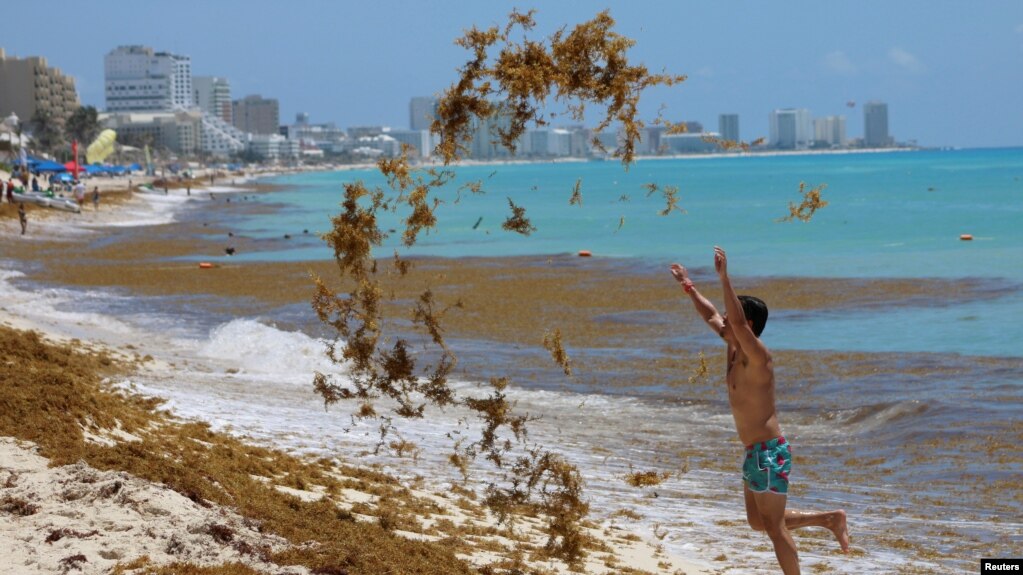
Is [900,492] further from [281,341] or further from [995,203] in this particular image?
[995,203]

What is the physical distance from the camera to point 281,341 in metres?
17.9

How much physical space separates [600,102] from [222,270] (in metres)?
28.3

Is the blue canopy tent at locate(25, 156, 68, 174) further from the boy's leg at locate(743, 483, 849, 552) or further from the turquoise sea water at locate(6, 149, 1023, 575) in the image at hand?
the boy's leg at locate(743, 483, 849, 552)

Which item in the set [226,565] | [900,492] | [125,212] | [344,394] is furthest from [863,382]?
[125,212]

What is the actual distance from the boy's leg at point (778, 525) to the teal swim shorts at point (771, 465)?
42 millimetres

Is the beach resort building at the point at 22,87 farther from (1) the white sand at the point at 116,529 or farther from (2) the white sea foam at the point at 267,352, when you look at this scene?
(1) the white sand at the point at 116,529

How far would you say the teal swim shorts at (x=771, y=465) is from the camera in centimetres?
629

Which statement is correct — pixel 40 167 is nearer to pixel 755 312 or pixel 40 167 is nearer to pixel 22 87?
pixel 755 312

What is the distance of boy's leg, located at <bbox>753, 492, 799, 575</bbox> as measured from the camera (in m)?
6.30

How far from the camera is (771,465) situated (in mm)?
6285

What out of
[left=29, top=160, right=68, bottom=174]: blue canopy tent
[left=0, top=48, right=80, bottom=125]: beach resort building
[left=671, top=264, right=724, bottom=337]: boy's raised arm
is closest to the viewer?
[left=671, top=264, right=724, bottom=337]: boy's raised arm

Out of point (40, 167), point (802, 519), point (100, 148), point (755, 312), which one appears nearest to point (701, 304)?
point (755, 312)

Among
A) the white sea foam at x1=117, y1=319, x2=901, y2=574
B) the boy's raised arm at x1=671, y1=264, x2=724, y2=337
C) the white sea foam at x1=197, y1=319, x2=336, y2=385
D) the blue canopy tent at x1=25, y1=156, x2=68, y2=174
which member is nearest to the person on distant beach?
the boy's raised arm at x1=671, y1=264, x2=724, y2=337

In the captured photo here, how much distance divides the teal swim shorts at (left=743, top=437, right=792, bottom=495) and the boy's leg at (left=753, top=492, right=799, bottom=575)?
4 cm
